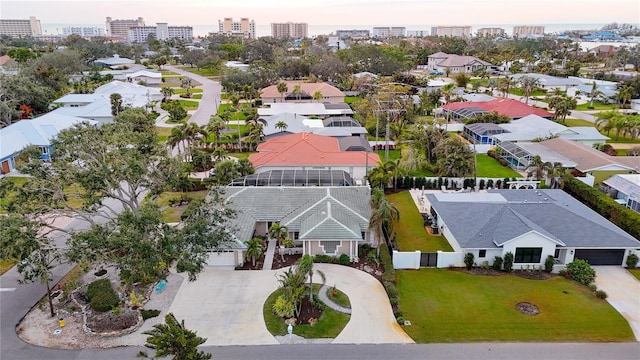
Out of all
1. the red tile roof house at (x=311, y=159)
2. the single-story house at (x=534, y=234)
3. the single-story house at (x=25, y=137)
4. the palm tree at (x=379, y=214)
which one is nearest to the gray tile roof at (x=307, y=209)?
the palm tree at (x=379, y=214)

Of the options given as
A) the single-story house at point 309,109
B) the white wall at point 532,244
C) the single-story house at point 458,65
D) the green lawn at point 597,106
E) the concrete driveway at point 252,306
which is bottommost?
the concrete driveway at point 252,306

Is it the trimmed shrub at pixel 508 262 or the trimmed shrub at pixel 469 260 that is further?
the trimmed shrub at pixel 469 260

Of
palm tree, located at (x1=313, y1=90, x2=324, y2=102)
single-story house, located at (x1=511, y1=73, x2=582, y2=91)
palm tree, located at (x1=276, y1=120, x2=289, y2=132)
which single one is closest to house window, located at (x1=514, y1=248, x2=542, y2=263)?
palm tree, located at (x1=276, y1=120, x2=289, y2=132)

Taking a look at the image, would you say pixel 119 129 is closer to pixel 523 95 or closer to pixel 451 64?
pixel 523 95

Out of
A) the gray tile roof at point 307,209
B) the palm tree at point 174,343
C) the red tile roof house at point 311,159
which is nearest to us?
the palm tree at point 174,343

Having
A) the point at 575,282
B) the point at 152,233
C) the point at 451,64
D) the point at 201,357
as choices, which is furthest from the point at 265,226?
the point at 451,64

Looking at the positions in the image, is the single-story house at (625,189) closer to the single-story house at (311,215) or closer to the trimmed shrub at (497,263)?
the trimmed shrub at (497,263)

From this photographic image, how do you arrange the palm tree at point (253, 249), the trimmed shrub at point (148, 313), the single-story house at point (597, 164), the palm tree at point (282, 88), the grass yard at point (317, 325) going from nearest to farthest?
1. the grass yard at point (317, 325)
2. the trimmed shrub at point (148, 313)
3. the palm tree at point (253, 249)
4. the single-story house at point (597, 164)
5. the palm tree at point (282, 88)
